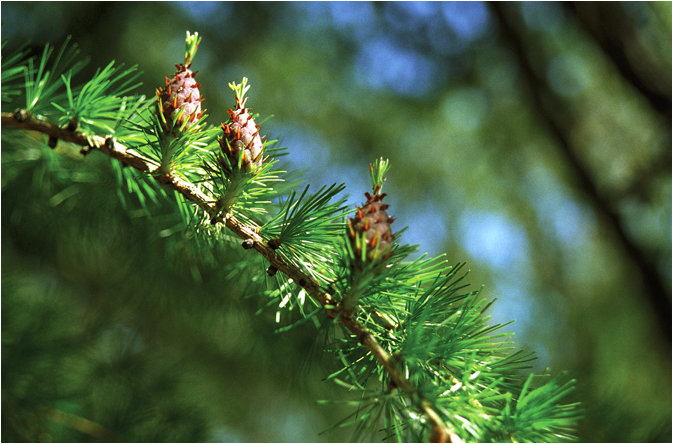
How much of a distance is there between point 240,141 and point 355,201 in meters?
0.27

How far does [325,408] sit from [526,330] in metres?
0.75

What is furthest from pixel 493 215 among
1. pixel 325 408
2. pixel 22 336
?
pixel 22 336

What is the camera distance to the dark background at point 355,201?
0.62 m

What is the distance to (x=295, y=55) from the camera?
3.95 ft

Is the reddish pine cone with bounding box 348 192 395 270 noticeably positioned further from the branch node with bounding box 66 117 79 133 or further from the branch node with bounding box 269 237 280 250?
the branch node with bounding box 66 117 79 133

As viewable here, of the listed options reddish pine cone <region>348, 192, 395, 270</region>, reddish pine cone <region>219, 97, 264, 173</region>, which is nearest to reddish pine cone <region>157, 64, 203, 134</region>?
reddish pine cone <region>219, 97, 264, 173</region>

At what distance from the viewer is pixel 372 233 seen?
27 centimetres

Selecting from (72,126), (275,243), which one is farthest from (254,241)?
(72,126)

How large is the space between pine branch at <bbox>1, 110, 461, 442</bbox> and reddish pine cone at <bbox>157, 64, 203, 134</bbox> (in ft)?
0.12

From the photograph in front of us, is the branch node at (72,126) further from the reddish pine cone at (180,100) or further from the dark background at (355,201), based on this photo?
the dark background at (355,201)

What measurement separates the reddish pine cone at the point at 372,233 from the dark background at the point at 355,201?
0.14 meters

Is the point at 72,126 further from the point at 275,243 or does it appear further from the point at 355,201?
the point at 355,201

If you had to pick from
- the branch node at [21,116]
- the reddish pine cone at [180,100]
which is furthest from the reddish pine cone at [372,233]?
the branch node at [21,116]

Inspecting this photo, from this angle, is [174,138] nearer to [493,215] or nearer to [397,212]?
[397,212]
